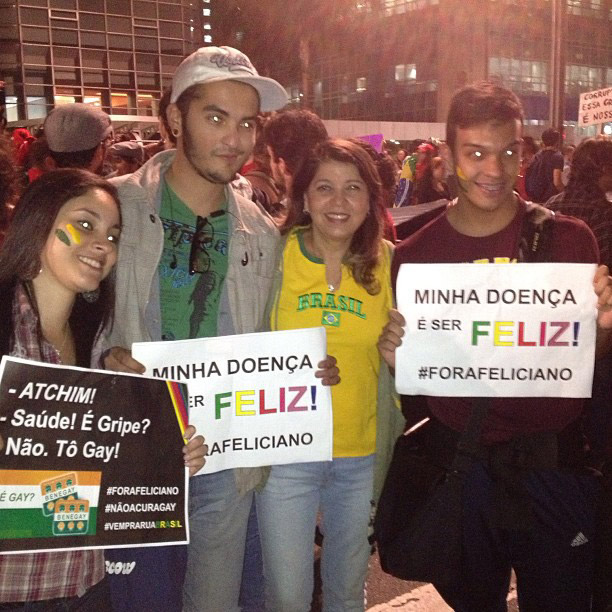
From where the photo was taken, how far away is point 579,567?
2594 millimetres

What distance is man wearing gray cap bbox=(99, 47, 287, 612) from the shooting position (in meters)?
2.69

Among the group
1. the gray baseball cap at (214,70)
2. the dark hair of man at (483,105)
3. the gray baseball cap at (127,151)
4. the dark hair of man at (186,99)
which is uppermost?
the gray baseball cap at (127,151)

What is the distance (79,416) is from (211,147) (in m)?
1.24

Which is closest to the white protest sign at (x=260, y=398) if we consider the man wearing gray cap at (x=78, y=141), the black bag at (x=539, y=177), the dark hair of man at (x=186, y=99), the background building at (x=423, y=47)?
the dark hair of man at (x=186, y=99)

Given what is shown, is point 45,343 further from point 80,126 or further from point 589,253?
point 80,126

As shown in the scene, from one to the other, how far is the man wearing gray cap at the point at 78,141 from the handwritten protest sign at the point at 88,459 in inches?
92.7

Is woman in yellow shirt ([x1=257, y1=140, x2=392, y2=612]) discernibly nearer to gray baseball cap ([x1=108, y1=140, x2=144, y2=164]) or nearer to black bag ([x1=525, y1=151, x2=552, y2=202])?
gray baseball cap ([x1=108, y1=140, x2=144, y2=164])

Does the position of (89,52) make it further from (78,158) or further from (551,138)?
(78,158)

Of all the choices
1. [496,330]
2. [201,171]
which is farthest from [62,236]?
[496,330]

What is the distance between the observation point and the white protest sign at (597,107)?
35.8 feet

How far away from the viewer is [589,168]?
16.2 feet

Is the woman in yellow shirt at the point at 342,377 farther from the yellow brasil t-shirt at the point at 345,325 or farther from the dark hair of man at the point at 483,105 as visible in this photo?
the dark hair of man at the point at 483,105

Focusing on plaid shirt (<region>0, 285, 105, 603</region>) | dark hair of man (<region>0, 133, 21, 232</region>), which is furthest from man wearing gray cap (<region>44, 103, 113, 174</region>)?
plaid shirt (<region>0, 285, 105, 603</region>)

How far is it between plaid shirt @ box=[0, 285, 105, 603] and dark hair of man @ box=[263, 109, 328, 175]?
6.99 ft
